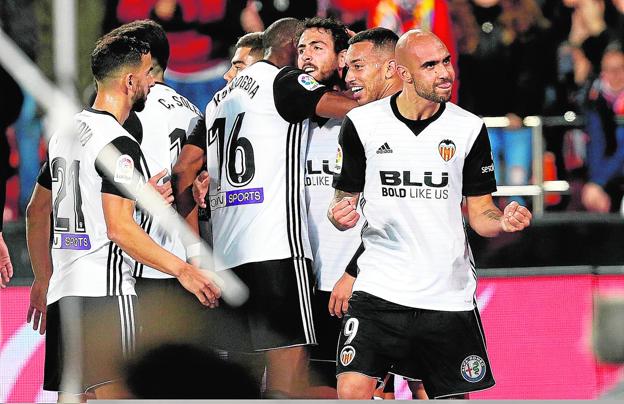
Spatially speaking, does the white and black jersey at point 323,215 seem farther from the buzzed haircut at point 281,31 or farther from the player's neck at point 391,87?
the buzzed haircut at point 281,31

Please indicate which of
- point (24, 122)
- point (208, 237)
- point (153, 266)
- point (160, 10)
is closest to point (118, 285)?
point (153, 266)

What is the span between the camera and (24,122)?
513 centimetres

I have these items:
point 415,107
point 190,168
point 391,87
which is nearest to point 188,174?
point 190,168

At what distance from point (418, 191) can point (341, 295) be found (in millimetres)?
564

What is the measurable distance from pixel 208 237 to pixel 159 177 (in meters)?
0.31

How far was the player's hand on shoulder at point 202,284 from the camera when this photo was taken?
16.1 feet

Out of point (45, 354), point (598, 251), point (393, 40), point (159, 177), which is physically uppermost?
point (393, 40)

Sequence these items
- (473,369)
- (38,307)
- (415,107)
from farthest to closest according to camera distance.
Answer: (38,307), (415,107), (473,369)

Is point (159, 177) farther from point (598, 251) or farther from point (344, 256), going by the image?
point (598, 251)

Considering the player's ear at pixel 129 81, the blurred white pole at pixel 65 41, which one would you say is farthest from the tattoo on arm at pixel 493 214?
the blurred white pole at pixel 65 41

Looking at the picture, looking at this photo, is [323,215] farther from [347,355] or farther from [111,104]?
[111,104]

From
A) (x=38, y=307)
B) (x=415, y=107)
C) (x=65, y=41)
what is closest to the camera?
(x=415, y=107)

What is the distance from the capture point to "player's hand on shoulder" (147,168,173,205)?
5074 mm

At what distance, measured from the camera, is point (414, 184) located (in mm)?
4602
